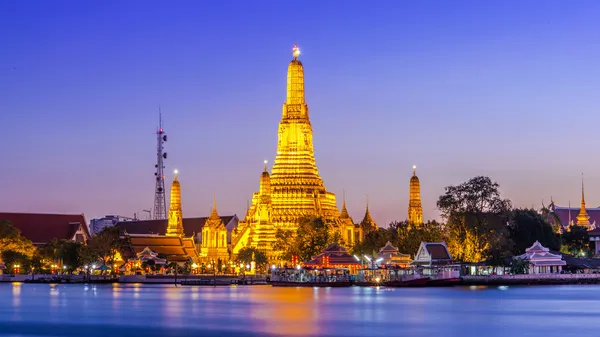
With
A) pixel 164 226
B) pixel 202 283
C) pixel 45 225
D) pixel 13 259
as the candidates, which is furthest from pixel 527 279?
pixel 45 225

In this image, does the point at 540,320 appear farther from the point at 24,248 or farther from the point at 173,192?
the point at 173,192

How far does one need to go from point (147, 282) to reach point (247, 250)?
900cm

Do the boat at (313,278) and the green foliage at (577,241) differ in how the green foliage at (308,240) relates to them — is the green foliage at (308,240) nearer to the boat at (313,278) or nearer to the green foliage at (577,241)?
the boat at (313,278)

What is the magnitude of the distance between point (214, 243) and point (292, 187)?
10.5m

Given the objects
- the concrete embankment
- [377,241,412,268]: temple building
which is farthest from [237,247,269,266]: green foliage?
the concrete embankment

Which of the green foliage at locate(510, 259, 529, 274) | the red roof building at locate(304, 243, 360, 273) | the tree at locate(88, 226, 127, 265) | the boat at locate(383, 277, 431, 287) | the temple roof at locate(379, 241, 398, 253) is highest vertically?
the tree at locate(88, 226, 127, 265)

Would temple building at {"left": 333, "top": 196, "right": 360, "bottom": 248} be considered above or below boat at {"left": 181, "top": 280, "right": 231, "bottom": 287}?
above

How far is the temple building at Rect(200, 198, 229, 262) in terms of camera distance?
107375 mm

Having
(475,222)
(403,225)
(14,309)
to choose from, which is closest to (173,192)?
(403,225)

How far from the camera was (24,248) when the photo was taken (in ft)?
322

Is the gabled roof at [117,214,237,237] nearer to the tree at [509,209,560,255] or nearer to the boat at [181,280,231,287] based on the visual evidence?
the boat at [181,280,231,287]

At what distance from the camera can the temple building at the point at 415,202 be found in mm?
107875

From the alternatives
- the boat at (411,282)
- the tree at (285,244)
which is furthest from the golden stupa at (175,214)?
the boat at (411,282)

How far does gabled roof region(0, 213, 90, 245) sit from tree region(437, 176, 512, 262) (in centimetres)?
4859
